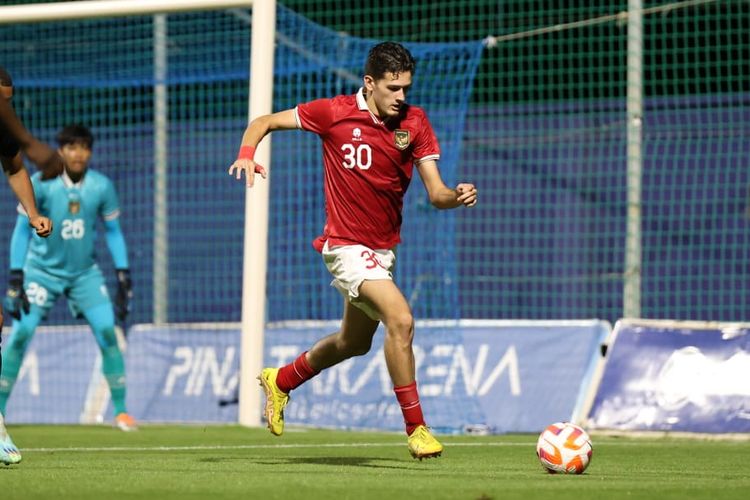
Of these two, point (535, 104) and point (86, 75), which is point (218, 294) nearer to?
point (86, 75)

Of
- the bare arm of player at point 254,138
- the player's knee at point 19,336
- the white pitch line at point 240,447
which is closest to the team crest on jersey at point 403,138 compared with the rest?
the bare arm of player at point 254,138

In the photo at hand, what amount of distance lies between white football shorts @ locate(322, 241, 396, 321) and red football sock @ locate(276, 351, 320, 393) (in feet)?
2.09

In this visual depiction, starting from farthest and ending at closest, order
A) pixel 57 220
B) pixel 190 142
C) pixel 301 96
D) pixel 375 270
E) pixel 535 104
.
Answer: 1. pixel 190 142
2. pixel 535 104
3. pixel 301 96
4. pixel 57 220
5. pixel 375 270

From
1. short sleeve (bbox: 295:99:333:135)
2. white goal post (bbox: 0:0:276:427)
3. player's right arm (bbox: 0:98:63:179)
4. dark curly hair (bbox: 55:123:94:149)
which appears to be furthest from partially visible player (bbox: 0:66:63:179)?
white goal post (bbox: 0:0:276:427)

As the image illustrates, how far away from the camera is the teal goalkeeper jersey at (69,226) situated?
488 inches

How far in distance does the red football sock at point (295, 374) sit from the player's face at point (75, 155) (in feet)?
14.1

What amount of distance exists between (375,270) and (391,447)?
7.37ft

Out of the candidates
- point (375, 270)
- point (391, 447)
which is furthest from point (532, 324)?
point (375, 270)

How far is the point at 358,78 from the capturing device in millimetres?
14492

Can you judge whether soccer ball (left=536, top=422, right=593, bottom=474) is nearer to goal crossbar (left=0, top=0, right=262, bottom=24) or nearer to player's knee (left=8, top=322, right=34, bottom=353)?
player's knee (left=8, top=322, right=34, bottom=353)

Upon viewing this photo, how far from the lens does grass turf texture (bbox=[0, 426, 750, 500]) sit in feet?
19.7

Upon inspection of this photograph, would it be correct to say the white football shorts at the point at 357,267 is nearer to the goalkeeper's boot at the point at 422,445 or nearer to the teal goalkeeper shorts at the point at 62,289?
the goalkeeper's boot at the point at 422,445

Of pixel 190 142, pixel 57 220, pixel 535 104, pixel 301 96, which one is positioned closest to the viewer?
pixel 57 220

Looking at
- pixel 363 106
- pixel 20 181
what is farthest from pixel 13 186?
pixel 363 106
